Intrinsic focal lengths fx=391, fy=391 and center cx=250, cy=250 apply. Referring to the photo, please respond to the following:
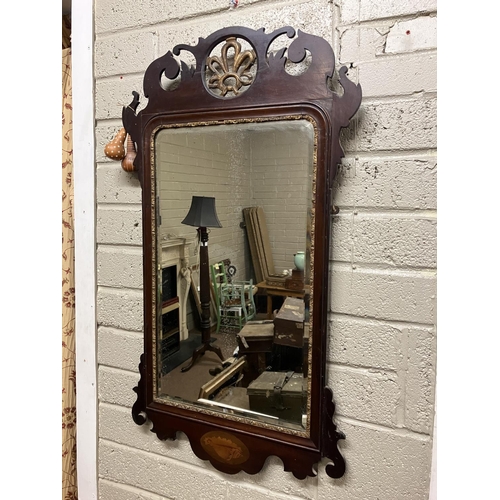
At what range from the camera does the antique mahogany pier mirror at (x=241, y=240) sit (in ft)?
2.66

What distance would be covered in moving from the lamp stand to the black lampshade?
0.06ft

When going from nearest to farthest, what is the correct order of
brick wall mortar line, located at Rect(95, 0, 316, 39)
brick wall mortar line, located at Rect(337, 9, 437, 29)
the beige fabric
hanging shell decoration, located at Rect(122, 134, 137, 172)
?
brick wall mortar line, located at Rect(337, 9, 437, 29)
brick wall mortar line, located at Rect(95, 0, 316, 39)
hanging shell decoration, located at Rect(122, 134, 137, 172)
the beige fabric

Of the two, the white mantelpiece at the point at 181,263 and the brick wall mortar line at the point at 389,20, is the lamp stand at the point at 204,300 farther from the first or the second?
the brick wall mortar line at the point at 389,20

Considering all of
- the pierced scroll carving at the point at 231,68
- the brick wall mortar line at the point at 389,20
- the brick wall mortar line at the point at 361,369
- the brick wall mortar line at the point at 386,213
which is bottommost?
the brick wall mortar line at the point at 361,369

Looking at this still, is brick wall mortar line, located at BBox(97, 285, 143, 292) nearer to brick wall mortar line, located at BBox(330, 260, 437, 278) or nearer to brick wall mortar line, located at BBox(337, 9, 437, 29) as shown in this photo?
brick wall mortar line, located at BBox(330, 260, 437, 278)

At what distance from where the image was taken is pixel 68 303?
1259 mm

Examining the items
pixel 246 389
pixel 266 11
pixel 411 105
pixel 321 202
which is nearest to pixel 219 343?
pixel 246 389

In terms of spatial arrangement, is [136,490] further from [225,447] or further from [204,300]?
[204,300]

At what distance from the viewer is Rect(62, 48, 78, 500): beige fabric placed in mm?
1235

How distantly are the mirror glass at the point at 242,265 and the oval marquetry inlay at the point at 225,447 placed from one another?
0.19ft

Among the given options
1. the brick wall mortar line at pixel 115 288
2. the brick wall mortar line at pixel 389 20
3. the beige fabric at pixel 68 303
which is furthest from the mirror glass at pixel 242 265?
the beige fabric at pixel 68 303

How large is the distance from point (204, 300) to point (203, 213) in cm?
21

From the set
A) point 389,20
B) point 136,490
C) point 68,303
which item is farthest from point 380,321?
point 68,303

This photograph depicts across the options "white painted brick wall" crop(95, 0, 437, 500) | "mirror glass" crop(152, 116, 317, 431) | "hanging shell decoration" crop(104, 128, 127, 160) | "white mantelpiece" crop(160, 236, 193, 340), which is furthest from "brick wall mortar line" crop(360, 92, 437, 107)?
"hanging shell decoration" crop(104, 128, 127, 160)
